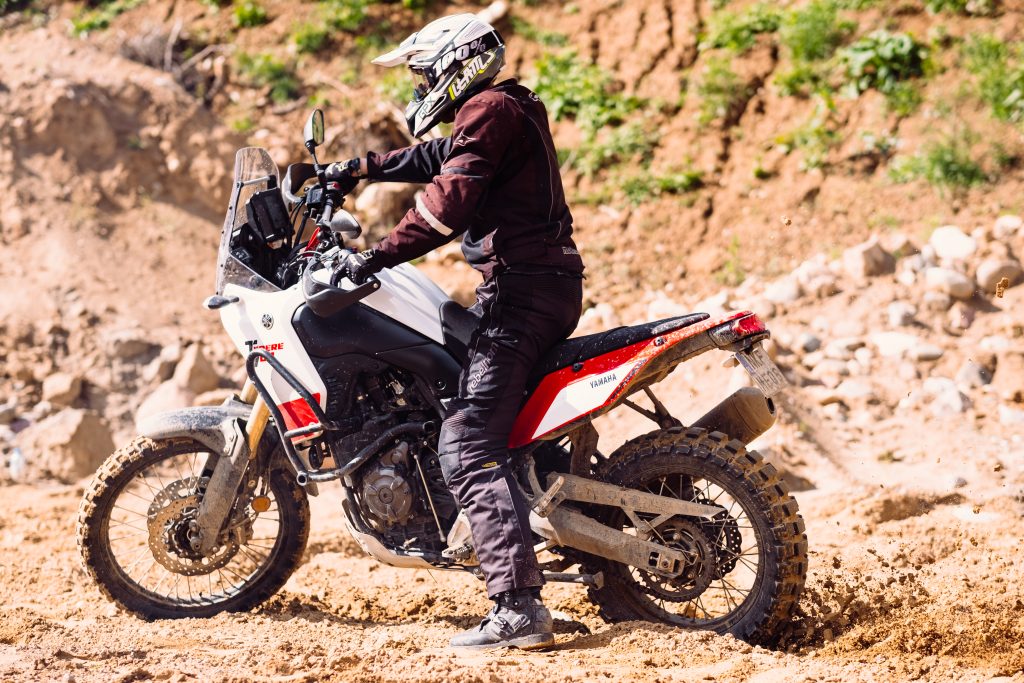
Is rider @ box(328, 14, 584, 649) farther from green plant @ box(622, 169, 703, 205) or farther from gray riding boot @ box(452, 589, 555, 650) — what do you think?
green plant @ box(622, 169, 703, 205)

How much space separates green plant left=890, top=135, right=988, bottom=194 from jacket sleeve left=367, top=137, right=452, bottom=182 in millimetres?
5917

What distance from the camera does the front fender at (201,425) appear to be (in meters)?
5.00

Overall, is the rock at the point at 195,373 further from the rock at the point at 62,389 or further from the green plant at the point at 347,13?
the green plant at the point at 347,13

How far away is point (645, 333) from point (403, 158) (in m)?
1.43

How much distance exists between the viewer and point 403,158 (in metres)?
4.93

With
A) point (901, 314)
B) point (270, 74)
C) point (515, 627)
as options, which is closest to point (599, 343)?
point (515, 627)

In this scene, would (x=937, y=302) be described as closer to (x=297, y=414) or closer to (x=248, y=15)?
(x=297, y=414)

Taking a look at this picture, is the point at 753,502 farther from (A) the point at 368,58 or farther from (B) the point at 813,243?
(A) the point at 368,58

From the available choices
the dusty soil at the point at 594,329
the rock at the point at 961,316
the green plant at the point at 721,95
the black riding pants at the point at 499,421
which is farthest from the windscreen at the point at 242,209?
the green plant at the point at 721,95

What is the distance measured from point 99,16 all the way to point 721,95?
7360 mm

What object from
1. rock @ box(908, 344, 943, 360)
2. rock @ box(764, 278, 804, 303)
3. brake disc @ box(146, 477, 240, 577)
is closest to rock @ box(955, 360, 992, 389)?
rock @ box(908, 344, 943, 360)

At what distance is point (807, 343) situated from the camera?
26.2 ft

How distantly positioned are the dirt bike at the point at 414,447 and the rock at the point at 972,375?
3.32 metres

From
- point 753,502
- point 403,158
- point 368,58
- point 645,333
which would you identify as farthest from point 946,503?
point 368,58
